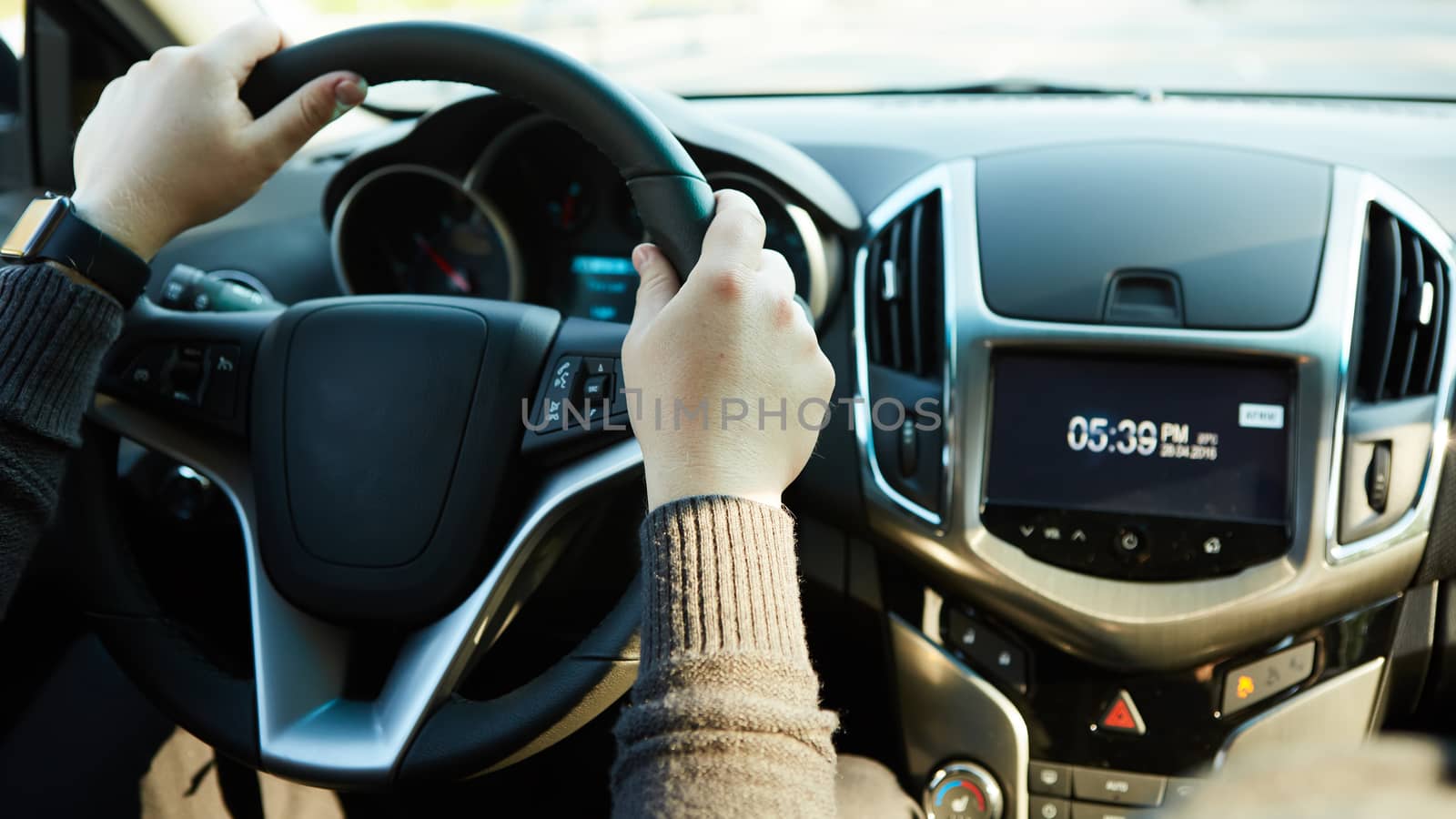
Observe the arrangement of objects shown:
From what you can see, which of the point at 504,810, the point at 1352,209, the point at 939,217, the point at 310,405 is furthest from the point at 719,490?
the point at 504,810

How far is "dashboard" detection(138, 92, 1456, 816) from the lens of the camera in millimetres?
1494

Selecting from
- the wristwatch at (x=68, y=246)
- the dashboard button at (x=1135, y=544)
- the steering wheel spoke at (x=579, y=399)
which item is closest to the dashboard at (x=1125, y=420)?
the dashboard button at (x=1135, y=544)

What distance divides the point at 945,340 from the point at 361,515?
76 centimetres

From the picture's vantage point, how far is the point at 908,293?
161 cm

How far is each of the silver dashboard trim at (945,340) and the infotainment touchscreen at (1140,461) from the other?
2.2 inches

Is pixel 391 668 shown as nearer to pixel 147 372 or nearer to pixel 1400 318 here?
pixel 147 372

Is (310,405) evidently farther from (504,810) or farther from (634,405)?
(504,810)

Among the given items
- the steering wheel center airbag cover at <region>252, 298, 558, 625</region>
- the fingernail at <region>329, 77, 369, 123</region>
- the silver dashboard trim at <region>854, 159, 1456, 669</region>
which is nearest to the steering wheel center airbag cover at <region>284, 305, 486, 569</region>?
the steering wheel center airbag cover at <region>252, 298, 558, 625</region>

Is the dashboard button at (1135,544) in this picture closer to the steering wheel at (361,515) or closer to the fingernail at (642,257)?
the steering wheel at (361,515)

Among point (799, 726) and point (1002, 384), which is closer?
point (799, 726)

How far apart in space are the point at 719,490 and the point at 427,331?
651 mm

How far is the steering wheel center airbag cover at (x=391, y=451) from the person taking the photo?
1381mm

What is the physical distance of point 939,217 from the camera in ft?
Answer: 5.30

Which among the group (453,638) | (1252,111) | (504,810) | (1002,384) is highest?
(1252,111)
